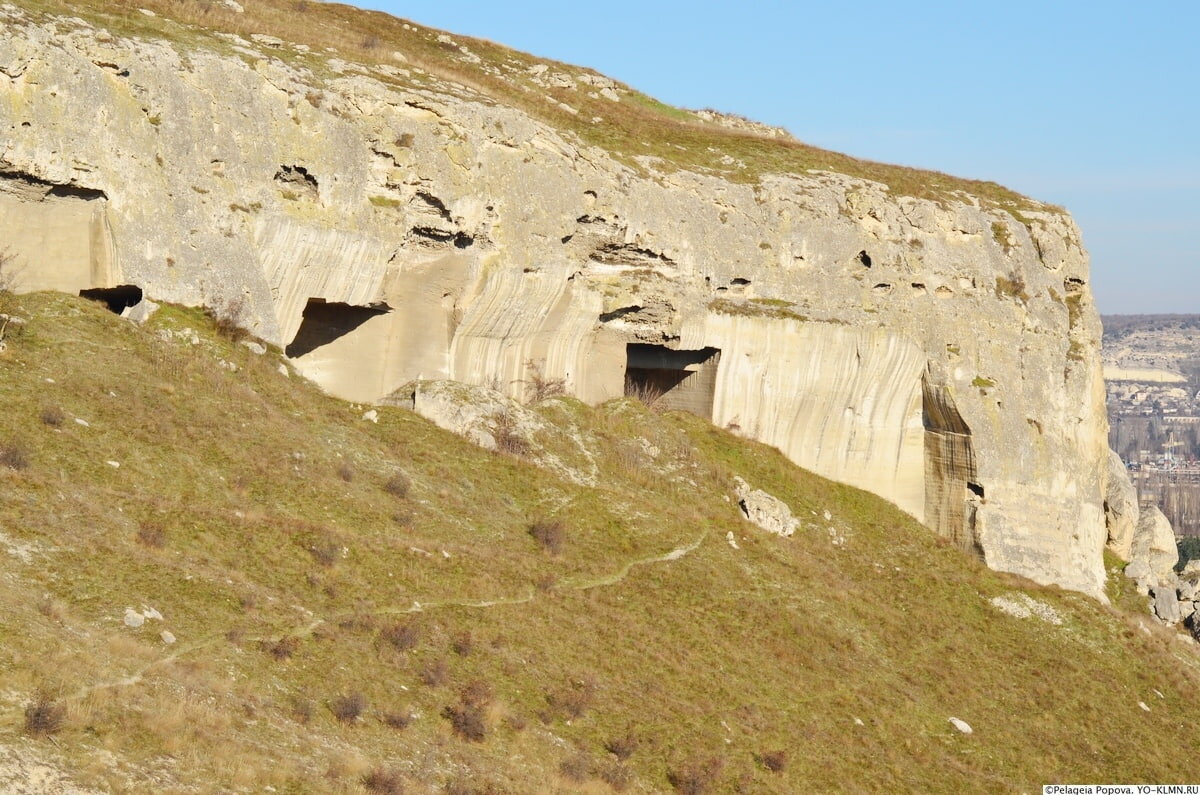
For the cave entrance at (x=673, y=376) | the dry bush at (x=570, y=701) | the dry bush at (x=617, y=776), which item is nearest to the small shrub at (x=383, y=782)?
the dry bush at (x=617, y=776)

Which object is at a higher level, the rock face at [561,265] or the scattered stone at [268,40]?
the scattered stone at [268,40]

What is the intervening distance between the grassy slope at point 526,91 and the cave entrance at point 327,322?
16.9ft

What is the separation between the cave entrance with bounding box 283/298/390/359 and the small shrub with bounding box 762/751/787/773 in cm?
1403

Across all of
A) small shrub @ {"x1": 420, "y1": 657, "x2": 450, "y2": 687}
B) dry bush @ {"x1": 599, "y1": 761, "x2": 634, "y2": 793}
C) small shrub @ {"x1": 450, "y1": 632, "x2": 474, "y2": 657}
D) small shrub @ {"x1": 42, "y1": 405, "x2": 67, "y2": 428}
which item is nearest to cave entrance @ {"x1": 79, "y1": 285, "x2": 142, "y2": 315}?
small shrub @ {"x1": 42, "y1": 405, "x2": 67, "y2": 428}

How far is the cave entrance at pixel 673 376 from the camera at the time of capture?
35.0 m

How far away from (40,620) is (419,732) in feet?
15.1

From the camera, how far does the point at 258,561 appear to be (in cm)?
1995

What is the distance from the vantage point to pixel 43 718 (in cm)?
1347

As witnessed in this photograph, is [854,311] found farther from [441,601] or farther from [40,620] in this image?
[40,620]

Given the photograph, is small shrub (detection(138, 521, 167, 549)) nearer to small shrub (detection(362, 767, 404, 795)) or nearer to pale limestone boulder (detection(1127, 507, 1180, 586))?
small shrub (detection(362, 767, 404, 795))

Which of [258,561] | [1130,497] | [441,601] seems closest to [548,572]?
[441,601]

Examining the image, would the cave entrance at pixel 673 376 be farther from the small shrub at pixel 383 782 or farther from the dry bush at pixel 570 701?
the small shrub at pixel 383 782

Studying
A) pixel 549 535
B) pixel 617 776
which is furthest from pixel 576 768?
pixel 549 535

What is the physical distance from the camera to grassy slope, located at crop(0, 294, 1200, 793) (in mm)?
15898
